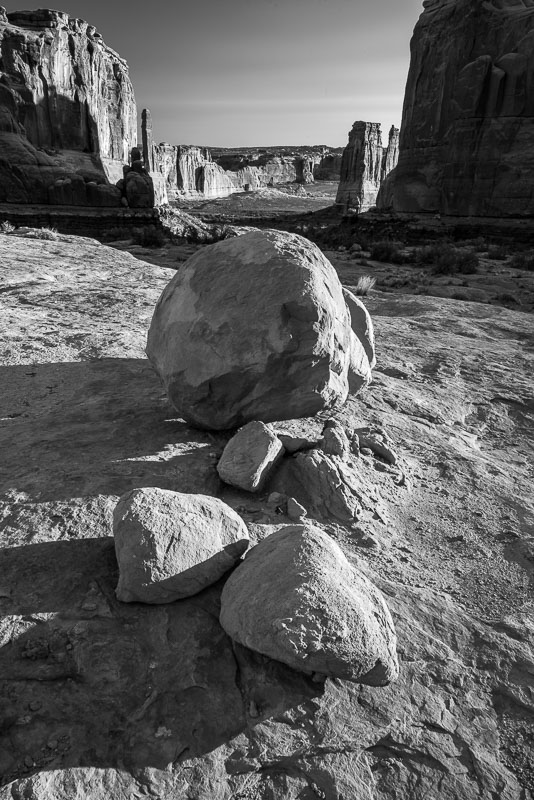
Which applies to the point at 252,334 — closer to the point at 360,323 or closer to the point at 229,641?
the point at 360,323

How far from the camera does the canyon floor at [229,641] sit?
1.47 metres

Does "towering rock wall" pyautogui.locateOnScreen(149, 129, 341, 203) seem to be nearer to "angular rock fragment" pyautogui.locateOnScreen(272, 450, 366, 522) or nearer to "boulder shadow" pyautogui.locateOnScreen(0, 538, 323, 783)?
"angular rock fragment" pyautogui.locateOnScreen(272, 450, 366, 522)

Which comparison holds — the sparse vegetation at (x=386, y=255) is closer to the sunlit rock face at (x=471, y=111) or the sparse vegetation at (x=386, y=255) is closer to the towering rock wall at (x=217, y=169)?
the sunlit rock face at (x=471, y=111)

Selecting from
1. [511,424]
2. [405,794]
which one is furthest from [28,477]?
[511,424]

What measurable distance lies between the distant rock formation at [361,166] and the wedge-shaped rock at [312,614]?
189 feet

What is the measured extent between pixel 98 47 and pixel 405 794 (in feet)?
166

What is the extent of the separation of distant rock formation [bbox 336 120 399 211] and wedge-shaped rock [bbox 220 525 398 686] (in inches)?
2264

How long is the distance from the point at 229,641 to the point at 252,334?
68.2 inches

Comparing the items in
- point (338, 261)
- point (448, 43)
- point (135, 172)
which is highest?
point (448, 43)

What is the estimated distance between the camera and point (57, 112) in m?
36.1

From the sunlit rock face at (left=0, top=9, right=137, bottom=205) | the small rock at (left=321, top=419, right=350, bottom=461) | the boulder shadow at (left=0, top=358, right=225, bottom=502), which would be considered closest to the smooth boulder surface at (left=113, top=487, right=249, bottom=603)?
the boulder shadow at (left=0, top=358, right=225, bottom=502)

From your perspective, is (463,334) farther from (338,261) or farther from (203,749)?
(338,261)

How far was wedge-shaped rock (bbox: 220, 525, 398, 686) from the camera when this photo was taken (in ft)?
5.22

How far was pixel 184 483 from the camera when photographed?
271cm
